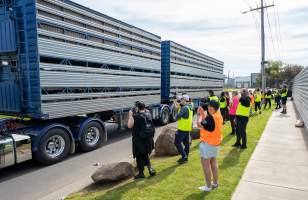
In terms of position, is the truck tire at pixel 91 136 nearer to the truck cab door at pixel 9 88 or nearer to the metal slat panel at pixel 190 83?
the truck cab door at pixel 9 88

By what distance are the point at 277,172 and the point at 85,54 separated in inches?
216

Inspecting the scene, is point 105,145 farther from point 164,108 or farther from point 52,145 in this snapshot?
point 164,108

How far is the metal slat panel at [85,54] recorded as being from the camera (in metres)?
5.96

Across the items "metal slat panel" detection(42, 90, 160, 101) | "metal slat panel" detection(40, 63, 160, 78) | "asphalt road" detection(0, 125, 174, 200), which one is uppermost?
"metal slat panel" detection(40, 63, 160, 78)

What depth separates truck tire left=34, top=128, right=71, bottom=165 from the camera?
5919 millimetres

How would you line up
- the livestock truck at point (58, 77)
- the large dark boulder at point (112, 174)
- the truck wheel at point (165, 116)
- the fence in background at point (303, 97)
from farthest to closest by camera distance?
the truck wheel at point (165, 116) → the fence in background at point (303, 97) → the livestock truck at point (58, 77) → the large dark boulder at point (112, 174)

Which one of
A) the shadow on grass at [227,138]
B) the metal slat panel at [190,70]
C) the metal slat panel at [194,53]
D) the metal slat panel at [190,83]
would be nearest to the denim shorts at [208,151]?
the shadow on grass at [227,138]

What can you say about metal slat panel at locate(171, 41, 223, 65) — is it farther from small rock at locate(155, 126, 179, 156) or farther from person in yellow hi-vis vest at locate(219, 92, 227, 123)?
small rock at locate(155, 126, 179, 156)

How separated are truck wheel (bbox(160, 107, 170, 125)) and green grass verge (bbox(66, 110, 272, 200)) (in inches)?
215

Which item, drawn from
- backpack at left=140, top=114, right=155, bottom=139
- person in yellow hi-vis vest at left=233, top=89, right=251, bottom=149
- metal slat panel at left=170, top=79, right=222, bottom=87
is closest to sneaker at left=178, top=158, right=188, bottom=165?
backpack at left=140, top=114, right=155, bottom=139

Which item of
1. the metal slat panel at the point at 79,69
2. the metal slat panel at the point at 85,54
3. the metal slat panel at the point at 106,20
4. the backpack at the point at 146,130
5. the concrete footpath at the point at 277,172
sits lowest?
the concrete footpath at the point at 277,172

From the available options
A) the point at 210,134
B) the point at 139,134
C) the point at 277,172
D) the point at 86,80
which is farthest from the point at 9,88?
the point at 277,172

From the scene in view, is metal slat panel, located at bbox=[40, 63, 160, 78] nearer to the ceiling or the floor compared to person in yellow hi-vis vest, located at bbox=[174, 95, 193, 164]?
nearer to the ceiling

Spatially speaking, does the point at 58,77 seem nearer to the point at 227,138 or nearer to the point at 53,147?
the point at 53,147
